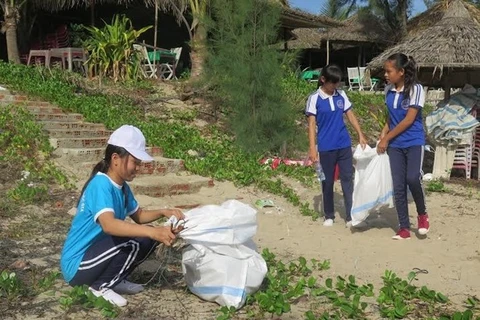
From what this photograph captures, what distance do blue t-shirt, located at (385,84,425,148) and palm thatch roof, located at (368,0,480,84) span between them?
11.5ft

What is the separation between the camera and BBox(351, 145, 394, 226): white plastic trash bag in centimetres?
539

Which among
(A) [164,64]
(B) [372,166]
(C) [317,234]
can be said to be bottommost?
(C) [317,234]

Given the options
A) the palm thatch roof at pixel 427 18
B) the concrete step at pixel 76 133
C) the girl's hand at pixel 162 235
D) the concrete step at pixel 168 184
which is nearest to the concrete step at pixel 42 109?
the concrete step at pixel 76 133

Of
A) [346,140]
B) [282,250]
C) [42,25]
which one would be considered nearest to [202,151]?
[346,140]

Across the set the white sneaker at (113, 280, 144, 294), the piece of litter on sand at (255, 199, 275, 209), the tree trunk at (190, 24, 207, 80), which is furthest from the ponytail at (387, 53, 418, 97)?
the tree trunk at (190, 24, 207, 80)

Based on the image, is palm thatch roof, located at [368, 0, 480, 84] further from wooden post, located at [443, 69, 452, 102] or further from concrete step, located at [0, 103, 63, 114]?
concrete step, located at [0, 103, 63, 114]

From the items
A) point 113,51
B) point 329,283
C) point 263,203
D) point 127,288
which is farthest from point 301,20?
point 127,288

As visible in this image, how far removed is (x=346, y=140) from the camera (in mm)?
5836

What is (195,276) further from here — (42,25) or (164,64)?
(42,25)

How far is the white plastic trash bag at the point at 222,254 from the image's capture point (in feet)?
11.5

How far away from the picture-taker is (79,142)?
26.3 feet

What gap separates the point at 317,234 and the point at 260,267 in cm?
206

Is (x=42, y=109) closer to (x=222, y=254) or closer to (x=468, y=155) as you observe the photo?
(x=468, y=155)

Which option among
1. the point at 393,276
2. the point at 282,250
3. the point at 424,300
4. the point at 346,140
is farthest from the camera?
the point at 346,140
